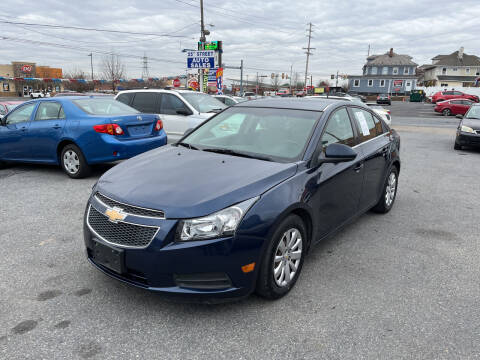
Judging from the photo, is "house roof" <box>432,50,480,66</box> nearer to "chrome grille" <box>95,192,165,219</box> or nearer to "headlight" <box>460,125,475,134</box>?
"headlight" <box>460,125,475,134</box>

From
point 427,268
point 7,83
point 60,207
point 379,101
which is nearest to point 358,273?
point 427,268

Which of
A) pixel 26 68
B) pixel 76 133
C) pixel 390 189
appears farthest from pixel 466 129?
pixel 26 68

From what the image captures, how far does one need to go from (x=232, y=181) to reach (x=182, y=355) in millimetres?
1258

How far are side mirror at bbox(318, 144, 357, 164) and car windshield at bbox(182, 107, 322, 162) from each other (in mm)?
216

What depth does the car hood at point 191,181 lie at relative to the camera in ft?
8.75

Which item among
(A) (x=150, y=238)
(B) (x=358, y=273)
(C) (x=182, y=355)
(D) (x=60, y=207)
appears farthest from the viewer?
(D) (x=60, y=207)

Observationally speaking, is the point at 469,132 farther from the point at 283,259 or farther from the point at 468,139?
the point at 283,259

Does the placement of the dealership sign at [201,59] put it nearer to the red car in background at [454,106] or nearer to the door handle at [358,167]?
the door handle at [358,167]

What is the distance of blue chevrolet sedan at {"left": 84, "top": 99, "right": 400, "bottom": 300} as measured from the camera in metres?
2.60

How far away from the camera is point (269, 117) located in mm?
4008

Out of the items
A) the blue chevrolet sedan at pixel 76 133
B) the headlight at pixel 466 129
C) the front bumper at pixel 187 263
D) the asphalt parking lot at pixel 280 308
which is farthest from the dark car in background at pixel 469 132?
the front bumper at pixel 187 263

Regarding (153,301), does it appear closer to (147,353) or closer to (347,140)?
(147,353)

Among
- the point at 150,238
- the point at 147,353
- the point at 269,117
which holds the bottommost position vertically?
the point at 147,353

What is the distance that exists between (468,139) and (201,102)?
8.05m
